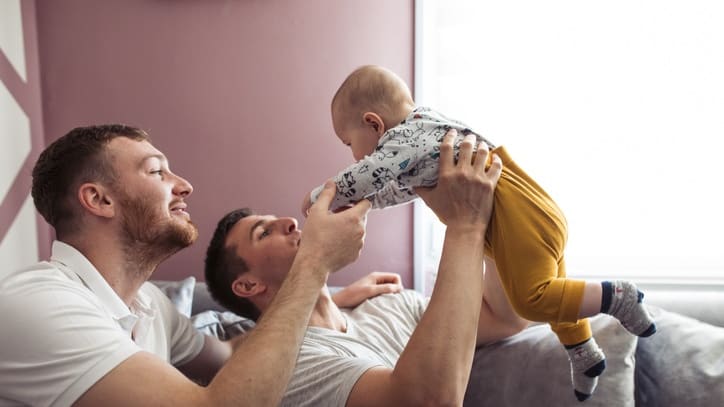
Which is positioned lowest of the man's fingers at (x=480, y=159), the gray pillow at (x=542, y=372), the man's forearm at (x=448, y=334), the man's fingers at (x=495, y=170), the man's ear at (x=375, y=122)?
the gray pillow at (x=542, y=372)

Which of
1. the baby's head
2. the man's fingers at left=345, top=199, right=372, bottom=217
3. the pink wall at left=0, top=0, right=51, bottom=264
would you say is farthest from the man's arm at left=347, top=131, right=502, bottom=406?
the pink wall at left=0, top=0, right=51, bottom=264

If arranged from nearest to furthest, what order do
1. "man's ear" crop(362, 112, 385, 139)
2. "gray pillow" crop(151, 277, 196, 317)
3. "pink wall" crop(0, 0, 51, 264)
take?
"man's ear" crop(362, 112, 385, 139) → "gray pillow" crop(151, 277, 196, 317) → "pink wall" crop(0, 0, 51, 264)

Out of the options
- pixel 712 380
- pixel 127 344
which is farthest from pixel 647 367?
pixel 127 344

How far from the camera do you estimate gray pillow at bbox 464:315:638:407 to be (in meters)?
1.66

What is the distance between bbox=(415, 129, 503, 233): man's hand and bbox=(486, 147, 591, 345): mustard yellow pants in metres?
0.04

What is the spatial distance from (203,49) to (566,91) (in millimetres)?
1577

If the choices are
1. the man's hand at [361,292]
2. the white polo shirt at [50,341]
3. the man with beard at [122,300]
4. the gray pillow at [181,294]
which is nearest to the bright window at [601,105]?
the man's hand at [361,292]

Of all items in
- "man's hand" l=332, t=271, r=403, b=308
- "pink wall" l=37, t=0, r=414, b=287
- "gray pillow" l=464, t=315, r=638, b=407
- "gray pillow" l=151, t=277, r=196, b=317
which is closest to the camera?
"gray pillow" l=464, t=315, r=638, b=407

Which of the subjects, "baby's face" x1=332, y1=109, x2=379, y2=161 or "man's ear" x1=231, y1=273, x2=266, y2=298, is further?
"man's ear" x1=231, y1=273, x2=266, y2=298

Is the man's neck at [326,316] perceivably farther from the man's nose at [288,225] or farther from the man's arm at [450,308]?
the man's arm at [450,308]

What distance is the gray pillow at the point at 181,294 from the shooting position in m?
2.14

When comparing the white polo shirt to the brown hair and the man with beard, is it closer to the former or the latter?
the man with beard

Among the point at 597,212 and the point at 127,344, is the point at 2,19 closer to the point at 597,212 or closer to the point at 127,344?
the point at 127,344

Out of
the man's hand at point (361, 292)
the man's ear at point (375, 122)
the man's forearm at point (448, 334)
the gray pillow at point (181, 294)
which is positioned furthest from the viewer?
the gray pillow at point (181, 294)
